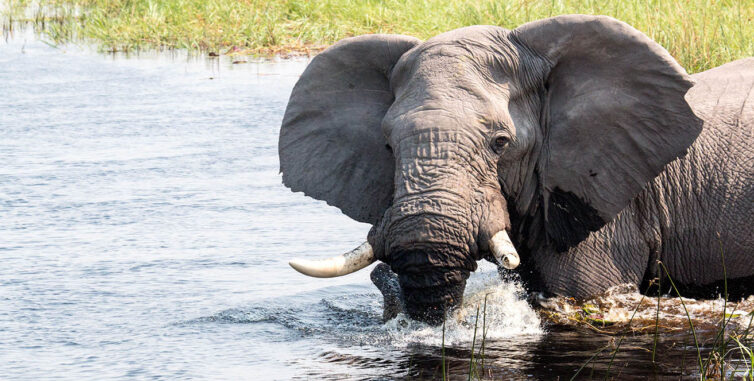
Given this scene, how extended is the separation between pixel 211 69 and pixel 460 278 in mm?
11054

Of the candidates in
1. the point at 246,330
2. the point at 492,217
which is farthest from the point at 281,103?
the point at 492,217

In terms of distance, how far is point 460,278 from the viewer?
6078 mm

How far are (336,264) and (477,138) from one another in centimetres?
86

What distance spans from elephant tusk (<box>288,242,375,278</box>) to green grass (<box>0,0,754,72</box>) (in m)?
6.56

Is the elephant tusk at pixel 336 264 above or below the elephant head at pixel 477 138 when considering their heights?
below

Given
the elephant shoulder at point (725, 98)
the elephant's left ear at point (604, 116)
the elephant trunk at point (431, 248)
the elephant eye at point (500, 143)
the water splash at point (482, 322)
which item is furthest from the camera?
the elephant shoulder at point (725, 98)

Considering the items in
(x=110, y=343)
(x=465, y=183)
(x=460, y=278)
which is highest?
(x=465, y=183)

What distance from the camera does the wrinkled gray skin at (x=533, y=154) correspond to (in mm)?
6160

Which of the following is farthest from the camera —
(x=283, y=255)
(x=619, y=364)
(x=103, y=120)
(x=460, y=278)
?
(x=103, y=120)

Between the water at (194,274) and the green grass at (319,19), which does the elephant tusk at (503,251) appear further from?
the green grass at (319,19)

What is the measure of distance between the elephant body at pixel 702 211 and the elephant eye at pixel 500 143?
822mm

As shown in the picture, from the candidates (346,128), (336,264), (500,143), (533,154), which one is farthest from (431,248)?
(346,128)

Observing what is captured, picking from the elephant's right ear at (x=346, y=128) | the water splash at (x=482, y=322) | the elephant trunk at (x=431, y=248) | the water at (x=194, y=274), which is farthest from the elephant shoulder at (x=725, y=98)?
the elephant trunk at (x=431, y=248)

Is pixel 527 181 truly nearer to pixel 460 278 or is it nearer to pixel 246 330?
pixel 460 278
